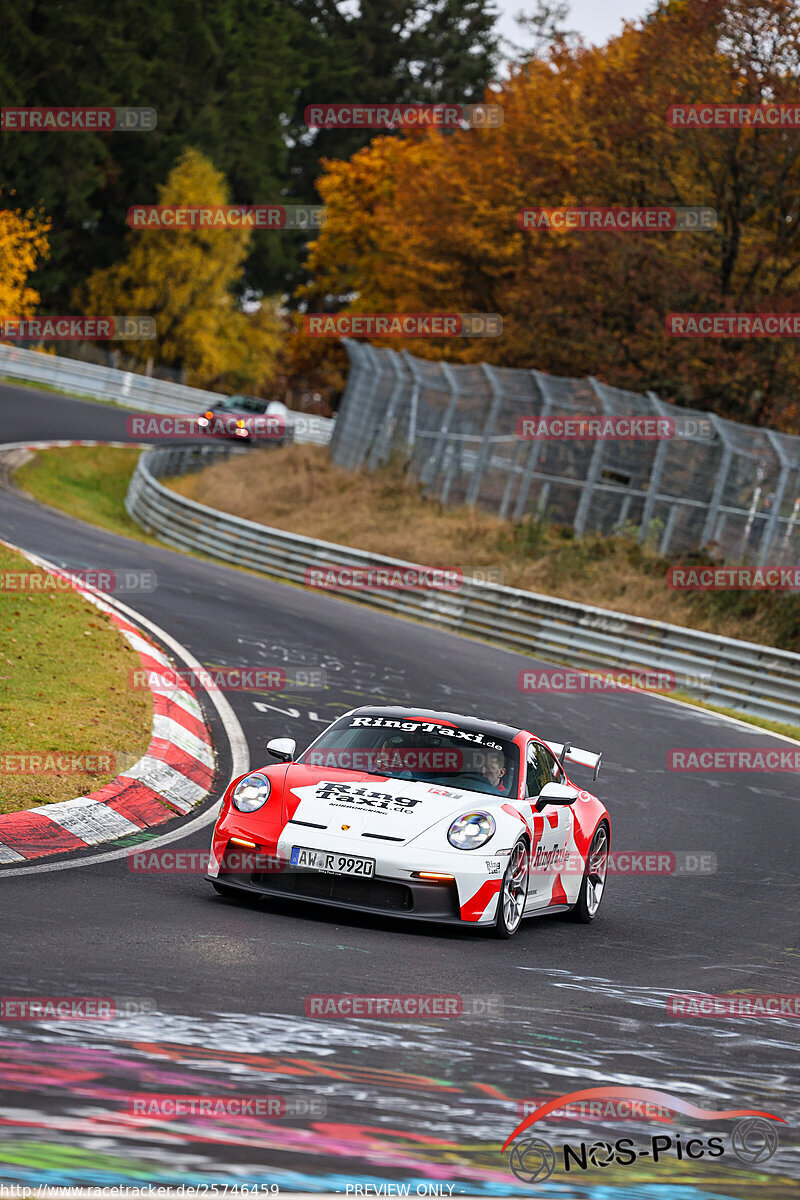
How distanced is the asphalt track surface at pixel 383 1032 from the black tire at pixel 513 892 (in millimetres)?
137

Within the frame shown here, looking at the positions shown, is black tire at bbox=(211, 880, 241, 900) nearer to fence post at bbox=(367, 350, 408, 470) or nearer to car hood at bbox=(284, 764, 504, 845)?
car hood at bbox=(284, 764, 504, 845)

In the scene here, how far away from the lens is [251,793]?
27.9 feet

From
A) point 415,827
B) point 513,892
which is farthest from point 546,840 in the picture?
point 415,827

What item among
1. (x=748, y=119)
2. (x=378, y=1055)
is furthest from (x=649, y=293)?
(x=378, y=1055)

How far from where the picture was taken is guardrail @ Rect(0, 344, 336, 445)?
5128 cm

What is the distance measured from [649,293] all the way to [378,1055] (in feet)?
101

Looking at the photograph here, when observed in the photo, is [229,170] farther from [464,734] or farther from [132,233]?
[464,734]

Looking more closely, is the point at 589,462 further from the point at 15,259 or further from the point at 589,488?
the point at 15,259

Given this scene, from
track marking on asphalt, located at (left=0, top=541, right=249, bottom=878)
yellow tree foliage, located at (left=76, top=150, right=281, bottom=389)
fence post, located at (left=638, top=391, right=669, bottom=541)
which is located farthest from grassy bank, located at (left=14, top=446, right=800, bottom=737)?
yellow tree foliage, located at (left=76, top=150, right=281, bottom=389)

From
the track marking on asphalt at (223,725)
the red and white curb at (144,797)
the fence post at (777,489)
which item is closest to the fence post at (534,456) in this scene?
the fence post at (777,489)

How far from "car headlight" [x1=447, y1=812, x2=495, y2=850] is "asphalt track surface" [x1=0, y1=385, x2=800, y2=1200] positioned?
53cm

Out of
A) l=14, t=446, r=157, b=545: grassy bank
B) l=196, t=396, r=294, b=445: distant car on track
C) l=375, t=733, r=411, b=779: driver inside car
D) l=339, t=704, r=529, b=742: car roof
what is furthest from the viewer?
l=196, t=396, r=294, b=445: distant car on track

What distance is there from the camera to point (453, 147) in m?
46.6

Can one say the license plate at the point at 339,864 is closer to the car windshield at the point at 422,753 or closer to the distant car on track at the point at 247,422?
the car windshield at the point at 422,753
